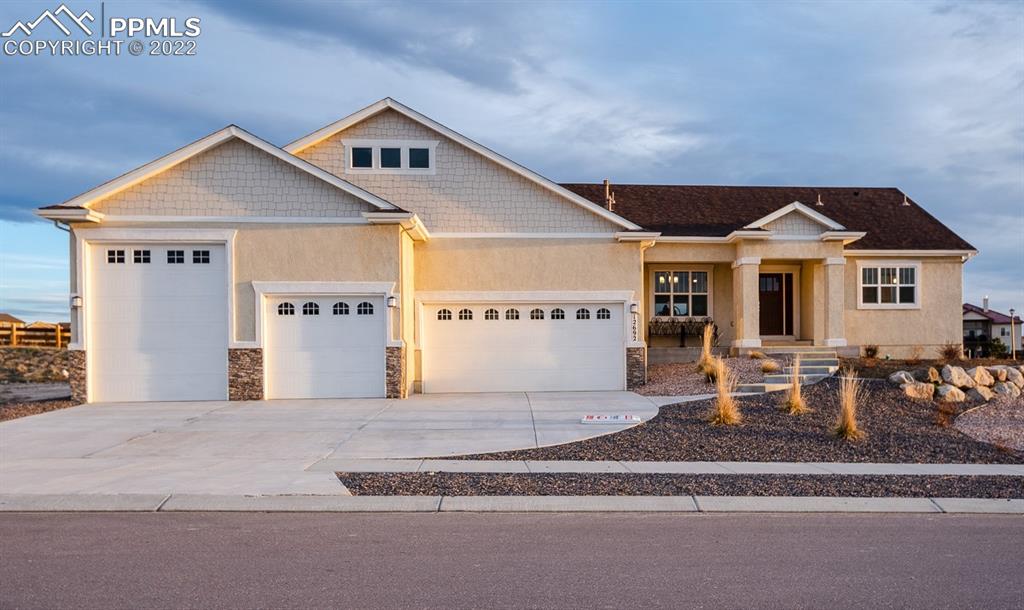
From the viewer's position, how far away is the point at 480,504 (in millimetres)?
8711

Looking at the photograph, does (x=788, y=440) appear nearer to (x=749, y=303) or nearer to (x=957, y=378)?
(x=957, y=378)

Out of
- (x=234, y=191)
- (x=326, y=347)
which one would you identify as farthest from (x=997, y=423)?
(x=234, y=191)

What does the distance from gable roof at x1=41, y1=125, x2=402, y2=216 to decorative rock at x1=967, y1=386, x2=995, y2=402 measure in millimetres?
12798

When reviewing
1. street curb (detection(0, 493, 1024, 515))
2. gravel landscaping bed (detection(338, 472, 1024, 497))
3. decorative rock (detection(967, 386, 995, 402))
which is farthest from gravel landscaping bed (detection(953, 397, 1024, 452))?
street curb (detection(0, 493, 1024, 515))

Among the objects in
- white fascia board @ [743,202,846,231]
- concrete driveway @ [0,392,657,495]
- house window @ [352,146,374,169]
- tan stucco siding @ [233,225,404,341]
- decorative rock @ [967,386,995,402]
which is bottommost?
concrete driveway @ [0,392,657,495]

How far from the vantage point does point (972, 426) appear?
570 inches

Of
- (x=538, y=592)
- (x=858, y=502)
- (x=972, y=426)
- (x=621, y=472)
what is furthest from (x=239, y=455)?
(x=972, y=426)

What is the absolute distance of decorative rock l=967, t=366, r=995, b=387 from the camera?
16.8 metres

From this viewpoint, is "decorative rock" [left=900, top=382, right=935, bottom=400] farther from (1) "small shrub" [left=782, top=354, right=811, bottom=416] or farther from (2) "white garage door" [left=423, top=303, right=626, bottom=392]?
(2) "white garage door" [left=423, top=303, right=626, bottom=392]

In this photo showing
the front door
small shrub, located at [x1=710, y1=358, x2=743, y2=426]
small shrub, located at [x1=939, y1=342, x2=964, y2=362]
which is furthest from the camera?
the front door

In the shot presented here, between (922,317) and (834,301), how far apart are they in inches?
143

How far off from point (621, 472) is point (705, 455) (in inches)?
74.4

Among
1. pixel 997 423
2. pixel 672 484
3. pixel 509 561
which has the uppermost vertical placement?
pixel 509 561

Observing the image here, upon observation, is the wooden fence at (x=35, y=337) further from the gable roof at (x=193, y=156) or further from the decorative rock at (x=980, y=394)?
the decorative rock at (x=980, y=394)
